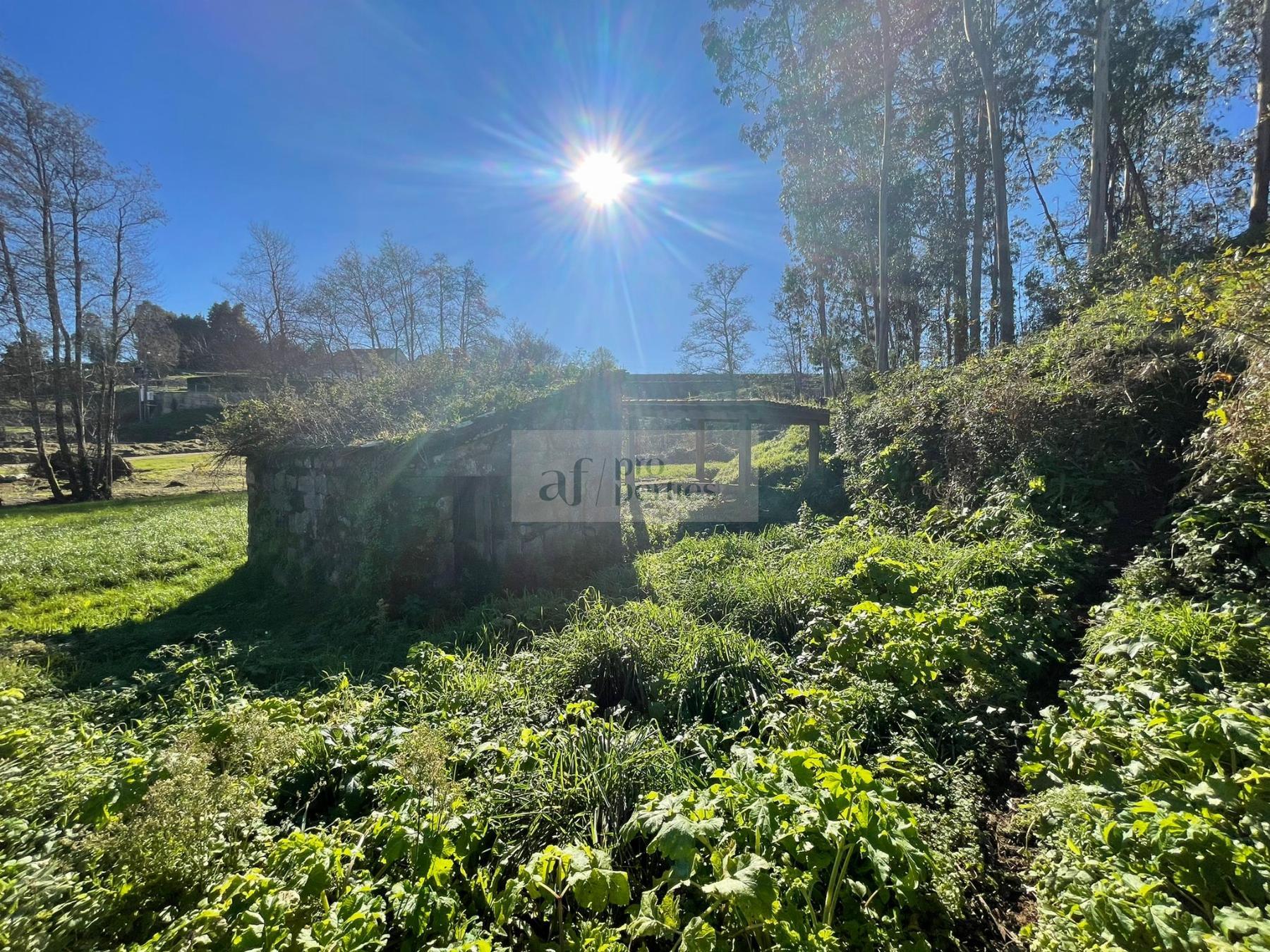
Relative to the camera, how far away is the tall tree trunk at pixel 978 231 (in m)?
12.6

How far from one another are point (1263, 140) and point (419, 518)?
16.4 m

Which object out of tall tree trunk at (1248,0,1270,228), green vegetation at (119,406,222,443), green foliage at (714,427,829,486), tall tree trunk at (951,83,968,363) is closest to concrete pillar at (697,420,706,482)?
green foliage at (714,427,829,486)

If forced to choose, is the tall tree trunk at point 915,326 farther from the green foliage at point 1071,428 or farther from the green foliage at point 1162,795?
the green foliage at point 1162,795

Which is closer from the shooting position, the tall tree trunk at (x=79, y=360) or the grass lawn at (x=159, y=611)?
the grass lawn at (x=159, y=611)

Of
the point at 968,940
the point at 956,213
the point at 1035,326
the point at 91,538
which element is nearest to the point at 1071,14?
the point at 956,213

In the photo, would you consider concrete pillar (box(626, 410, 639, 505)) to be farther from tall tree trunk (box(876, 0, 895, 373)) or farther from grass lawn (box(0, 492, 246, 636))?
tall tree trunk (box(876, 0, 895, 373))

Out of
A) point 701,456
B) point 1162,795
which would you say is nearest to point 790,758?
point 1162,795

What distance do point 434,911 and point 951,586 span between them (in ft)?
11.7

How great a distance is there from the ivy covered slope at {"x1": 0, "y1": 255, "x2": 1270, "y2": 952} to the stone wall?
1529mm

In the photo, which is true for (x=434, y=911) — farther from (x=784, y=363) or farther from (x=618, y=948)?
(x=784, y=363)

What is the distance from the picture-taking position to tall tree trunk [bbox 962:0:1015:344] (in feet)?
33.8

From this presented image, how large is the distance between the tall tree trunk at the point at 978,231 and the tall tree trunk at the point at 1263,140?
454 cm

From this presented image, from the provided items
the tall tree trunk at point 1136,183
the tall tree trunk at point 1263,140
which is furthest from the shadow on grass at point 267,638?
the tall tree trunk at point 1136,183

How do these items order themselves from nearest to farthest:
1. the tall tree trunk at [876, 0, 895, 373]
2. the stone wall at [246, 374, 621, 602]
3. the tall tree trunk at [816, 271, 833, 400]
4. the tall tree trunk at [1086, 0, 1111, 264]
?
the stone wall at [246, 374, 621, 602], the tall tree trunk at [1086, 0, 1111, 264], the tall tree trunk at [876, 0, 895, 373], the tall tree trunk at [816, 271, 833, 400]
